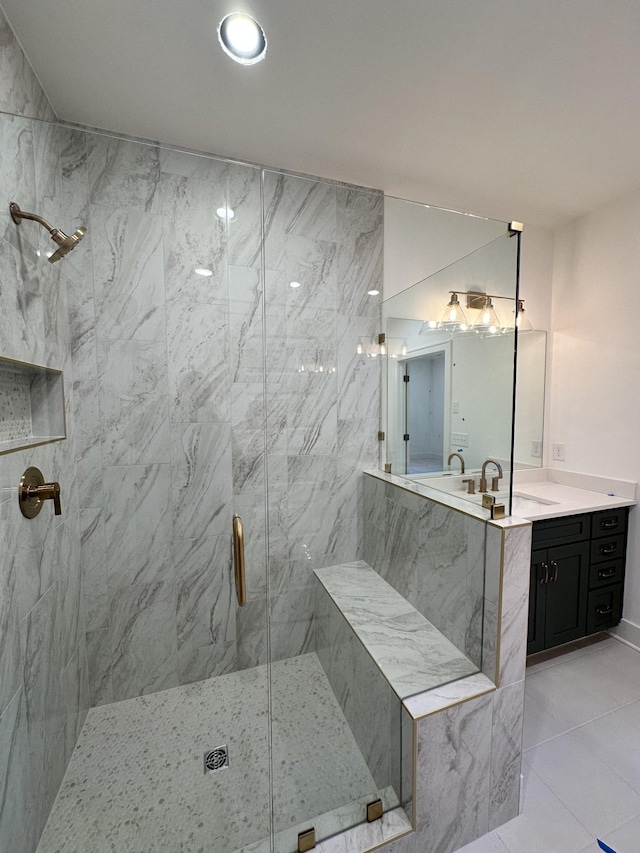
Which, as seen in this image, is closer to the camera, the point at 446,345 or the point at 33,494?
the point at 33,494

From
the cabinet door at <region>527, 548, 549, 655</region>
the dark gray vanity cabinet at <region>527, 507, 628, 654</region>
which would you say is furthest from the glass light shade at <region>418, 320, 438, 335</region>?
the cabinet door at <region>527, 548, 549, 655</region>

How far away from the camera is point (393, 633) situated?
5.09 feet

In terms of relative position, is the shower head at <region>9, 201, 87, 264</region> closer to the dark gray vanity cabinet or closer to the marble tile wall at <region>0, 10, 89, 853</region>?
the marble tile wall at <region>0, 10, 89, 853</region>

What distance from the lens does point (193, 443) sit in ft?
4.83

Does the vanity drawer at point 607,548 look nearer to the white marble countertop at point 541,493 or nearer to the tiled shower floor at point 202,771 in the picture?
the white marble countertop at point 541,493

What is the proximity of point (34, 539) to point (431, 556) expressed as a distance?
1.56m

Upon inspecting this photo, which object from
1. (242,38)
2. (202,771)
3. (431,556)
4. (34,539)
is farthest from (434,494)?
(242,38)

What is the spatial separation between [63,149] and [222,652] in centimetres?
221

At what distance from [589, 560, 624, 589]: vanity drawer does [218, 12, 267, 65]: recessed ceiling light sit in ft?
10.2

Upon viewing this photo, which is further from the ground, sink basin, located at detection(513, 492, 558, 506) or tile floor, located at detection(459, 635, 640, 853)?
sink basin, located at detection(513, 492, 558, 506)

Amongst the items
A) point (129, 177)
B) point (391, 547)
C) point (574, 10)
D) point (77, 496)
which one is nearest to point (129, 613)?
point (77, 496)

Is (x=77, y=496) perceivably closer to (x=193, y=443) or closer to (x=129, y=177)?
(x=193, y=443)

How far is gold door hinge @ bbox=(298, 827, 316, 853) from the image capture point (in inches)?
43.4

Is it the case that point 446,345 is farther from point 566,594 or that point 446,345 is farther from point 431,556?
point 566,594
